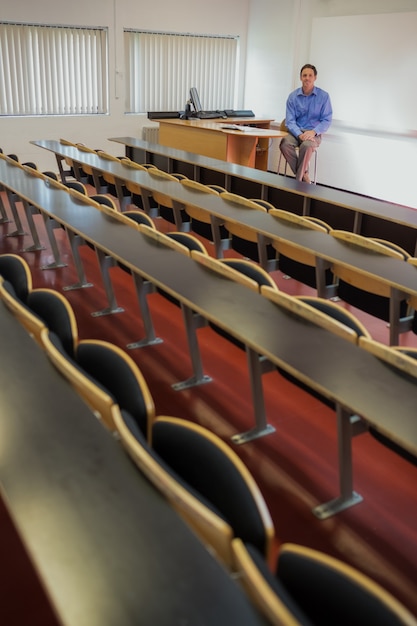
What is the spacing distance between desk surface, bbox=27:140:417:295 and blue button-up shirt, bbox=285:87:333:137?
2.78 m

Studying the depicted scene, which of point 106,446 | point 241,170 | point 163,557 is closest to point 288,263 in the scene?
point 241,170

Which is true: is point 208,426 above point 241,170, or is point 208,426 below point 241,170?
below

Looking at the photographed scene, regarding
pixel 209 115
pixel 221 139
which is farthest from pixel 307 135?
pixel 209 115

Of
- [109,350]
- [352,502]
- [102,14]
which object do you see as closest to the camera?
[109,350]

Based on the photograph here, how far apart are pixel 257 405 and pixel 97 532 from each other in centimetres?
157

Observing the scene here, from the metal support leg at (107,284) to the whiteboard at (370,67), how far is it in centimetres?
505

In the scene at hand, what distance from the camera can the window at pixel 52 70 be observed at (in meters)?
8.09

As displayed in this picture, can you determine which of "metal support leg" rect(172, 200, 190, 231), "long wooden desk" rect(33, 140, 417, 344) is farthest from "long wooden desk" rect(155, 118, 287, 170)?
"metal support leg" rect(172, 200, 190, 231)

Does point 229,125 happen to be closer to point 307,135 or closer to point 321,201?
point 307,135

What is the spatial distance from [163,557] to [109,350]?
0.94m

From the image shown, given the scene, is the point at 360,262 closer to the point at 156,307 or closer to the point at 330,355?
the point at 330,355

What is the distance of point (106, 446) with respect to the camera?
1.51 metres

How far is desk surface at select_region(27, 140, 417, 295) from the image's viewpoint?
2972 millimetres

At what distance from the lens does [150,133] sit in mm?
9539
